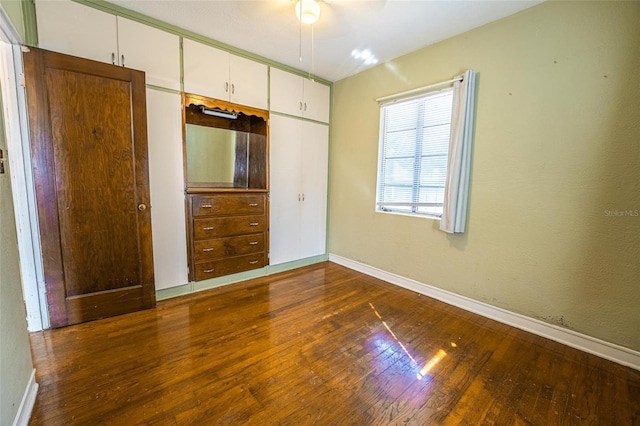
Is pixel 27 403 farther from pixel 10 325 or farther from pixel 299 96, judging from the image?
pixel 299 96

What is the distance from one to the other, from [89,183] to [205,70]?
148 centimetres

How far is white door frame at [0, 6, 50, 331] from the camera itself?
1794mm

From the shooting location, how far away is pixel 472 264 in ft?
8.26

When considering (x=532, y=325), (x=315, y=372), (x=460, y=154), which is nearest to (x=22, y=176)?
(x=315, y=372)

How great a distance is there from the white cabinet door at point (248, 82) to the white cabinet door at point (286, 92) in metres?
0.12

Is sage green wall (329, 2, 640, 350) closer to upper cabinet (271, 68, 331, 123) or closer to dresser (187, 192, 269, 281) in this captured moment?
upper cabinet (271, 68, 331, 123)

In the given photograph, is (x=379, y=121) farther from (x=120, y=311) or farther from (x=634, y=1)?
(x=120, y=311)

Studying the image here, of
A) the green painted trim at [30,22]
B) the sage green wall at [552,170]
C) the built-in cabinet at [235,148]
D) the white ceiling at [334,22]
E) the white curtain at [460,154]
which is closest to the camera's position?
the sage green wall at [552,170]

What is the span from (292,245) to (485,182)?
7.57 feet

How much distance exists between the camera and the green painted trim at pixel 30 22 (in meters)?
1.89

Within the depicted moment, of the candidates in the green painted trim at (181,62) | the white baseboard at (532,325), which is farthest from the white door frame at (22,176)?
the white baseboard at (532,325)

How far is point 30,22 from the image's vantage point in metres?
1.92

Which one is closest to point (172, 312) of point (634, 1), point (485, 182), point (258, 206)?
point (258, 206)

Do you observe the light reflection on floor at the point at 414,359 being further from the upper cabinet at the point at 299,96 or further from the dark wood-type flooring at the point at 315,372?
the upper cabinet at the point at 299,96
